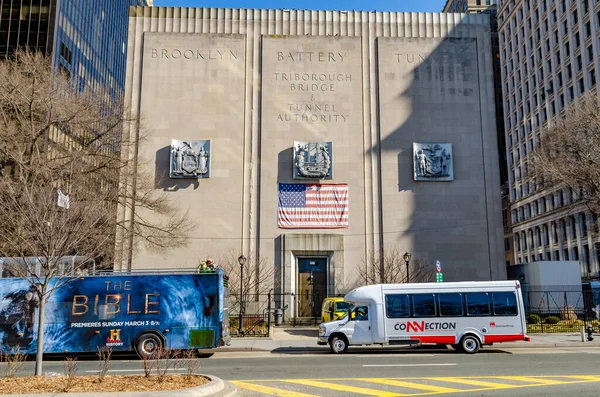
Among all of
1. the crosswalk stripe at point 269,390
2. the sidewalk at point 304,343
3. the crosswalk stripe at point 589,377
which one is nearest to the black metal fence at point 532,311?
the sidewalk at point 304,343

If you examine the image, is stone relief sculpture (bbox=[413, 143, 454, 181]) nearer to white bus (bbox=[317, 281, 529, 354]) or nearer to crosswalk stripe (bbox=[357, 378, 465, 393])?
white bus (bbox=[317, 281, 529, 354])

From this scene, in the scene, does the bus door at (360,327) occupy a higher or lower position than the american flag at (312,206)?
lower

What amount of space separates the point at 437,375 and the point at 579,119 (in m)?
25.8

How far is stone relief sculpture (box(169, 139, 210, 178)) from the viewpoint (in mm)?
36031

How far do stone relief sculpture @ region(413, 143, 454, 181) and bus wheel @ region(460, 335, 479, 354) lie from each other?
58.7ft

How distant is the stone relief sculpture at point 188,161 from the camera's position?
36.0 metres

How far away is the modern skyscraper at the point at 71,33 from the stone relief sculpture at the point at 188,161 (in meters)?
21.3

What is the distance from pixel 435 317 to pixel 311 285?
53.1 ft

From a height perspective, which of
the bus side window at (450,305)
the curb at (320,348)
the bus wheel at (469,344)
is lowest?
the curb at (320,348)

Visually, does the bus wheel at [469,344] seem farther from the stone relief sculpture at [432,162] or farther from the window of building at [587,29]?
the window of building at [587,29]

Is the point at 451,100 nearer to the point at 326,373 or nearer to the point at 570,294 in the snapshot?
the point at 570,294

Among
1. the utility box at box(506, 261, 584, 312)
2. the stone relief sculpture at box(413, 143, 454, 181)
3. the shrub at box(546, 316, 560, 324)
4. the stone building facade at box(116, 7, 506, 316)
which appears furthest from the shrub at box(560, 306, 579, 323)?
the stone relief sculpture at box(413, 143, 454, 181)

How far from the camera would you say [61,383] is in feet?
35.7

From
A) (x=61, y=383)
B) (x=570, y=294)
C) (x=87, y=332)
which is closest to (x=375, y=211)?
(x=570, y=294)
